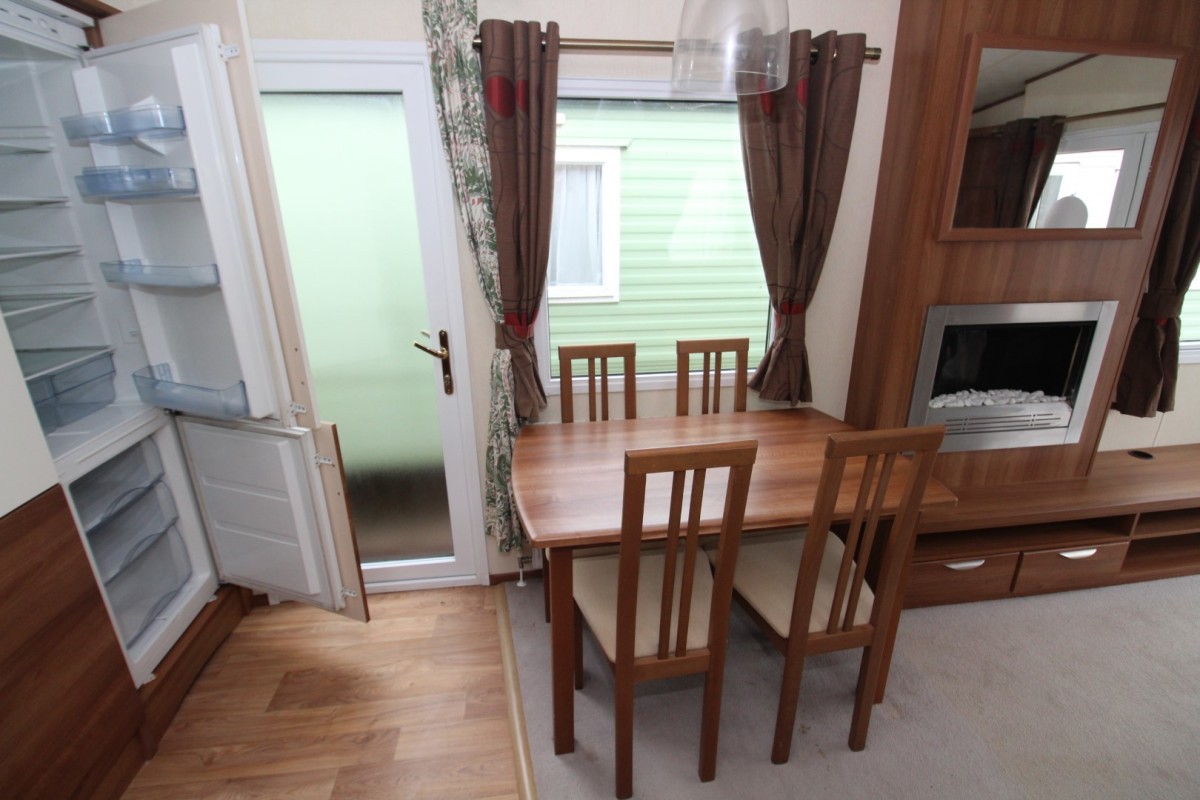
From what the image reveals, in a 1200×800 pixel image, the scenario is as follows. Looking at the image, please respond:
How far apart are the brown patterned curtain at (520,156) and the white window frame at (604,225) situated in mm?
240

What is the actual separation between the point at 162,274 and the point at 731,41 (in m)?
1.76

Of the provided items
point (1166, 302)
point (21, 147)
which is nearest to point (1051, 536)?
point (1166, 302)

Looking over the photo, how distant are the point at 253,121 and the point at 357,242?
591mm

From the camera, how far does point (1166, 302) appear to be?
7.81 ft

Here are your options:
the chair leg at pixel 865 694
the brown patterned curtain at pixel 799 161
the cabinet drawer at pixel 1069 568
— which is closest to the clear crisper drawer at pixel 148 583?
the chair leg at pixel 865 694

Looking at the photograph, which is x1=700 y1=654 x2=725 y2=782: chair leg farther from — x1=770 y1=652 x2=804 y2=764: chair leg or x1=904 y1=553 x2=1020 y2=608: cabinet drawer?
x1=904 y1=553 x2=1020 y2=608: cabinet drawer

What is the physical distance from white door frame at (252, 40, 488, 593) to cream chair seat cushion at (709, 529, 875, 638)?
1.23 meters

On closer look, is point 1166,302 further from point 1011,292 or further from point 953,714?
point 953,714

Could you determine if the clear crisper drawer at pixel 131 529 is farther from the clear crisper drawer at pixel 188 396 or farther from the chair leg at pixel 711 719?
the chair leg at pixel 711 719

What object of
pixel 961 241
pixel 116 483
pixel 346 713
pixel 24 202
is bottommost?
pixel 346 713

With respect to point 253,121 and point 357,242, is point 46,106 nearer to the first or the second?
point 253,121

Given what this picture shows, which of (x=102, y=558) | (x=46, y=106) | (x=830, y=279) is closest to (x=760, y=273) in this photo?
(x=830, y=279)

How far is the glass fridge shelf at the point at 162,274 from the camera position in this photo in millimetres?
1608

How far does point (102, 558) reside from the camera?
1841 millimetres
